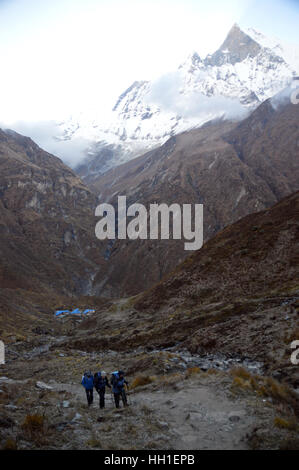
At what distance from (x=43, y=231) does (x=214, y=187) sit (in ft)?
240

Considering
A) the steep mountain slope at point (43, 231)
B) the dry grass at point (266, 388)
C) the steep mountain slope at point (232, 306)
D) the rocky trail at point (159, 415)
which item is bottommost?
the rocky trail at point (159, 415)

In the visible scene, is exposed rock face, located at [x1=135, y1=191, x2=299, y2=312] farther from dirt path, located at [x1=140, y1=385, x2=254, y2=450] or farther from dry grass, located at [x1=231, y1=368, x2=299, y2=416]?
dirt path, located at [x1=140, y1=385, x2=254, y2=450]

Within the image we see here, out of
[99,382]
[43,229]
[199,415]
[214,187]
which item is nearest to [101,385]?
[99,382]

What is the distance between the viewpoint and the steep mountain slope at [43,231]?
123 metres

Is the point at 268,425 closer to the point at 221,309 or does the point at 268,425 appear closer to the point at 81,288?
the point at 221,309

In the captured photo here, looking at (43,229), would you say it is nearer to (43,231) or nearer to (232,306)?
(43,231)

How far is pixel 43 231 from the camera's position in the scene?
152 m

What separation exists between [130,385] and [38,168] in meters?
174

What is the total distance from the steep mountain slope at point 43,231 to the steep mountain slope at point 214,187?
11846mm

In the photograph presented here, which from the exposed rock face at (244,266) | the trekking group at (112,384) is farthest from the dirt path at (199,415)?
the exposed rock face at (244,266)

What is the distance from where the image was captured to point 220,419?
13.4 m

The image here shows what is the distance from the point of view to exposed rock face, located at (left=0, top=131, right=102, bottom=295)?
127m

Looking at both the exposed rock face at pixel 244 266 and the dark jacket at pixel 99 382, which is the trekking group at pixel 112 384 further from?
the exposed rock face at pixel 244 266

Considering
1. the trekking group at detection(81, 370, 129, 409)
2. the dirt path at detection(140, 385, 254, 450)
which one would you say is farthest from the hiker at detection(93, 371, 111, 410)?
the dirt path at detection(140, 385, 254, 450)
